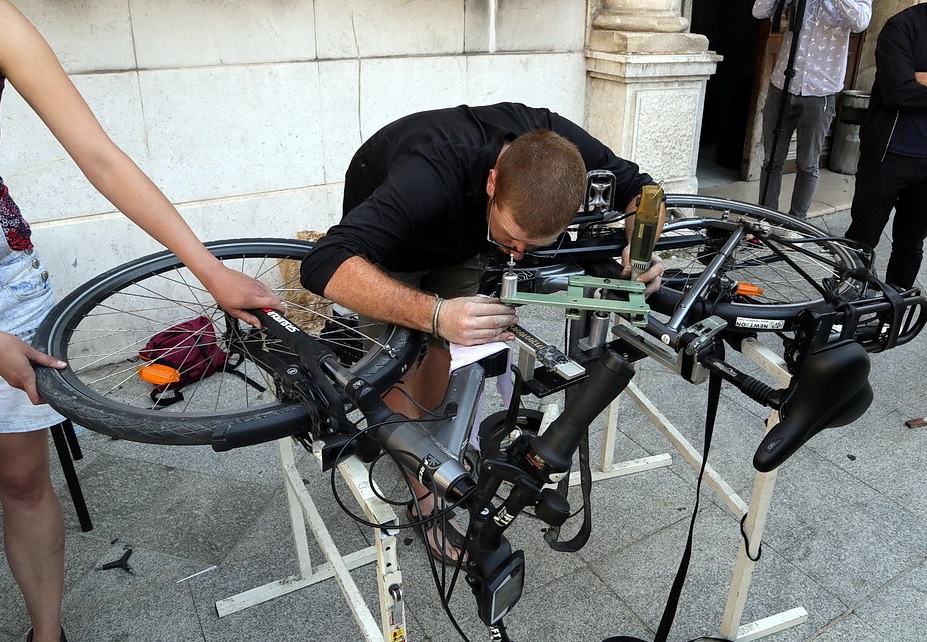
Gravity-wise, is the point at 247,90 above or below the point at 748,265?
above

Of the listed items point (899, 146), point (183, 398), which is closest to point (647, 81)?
point (899, 146)

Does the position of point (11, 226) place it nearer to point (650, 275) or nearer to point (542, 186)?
point (542, 186)

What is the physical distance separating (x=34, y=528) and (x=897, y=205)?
442cm

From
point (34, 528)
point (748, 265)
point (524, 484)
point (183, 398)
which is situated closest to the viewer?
point (524, 484)

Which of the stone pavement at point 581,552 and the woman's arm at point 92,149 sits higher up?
the woman's arm at point 92,149

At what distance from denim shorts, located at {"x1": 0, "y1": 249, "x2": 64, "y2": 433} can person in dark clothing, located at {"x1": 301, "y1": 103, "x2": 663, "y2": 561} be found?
0.70m

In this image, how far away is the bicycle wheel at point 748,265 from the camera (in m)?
1.78

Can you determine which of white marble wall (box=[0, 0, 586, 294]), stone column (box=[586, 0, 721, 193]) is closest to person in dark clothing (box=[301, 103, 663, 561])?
white marble wall (box=[0, 0, 586, 294])

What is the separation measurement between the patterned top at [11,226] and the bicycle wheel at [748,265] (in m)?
1.46

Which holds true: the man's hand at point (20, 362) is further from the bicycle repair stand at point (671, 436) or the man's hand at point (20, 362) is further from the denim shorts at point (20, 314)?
the bicycle repair stand at point (671, 436)

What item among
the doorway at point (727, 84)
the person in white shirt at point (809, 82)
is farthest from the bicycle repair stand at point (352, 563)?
the doorway at point (727, 84)

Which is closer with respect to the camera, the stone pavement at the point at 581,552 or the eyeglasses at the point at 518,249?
the eyeglasses at the point at 518,249

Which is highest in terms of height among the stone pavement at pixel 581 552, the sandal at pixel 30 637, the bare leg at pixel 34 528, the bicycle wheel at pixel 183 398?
the bicycle wheel at pixel 183 398

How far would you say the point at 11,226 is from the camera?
1.75 meters
